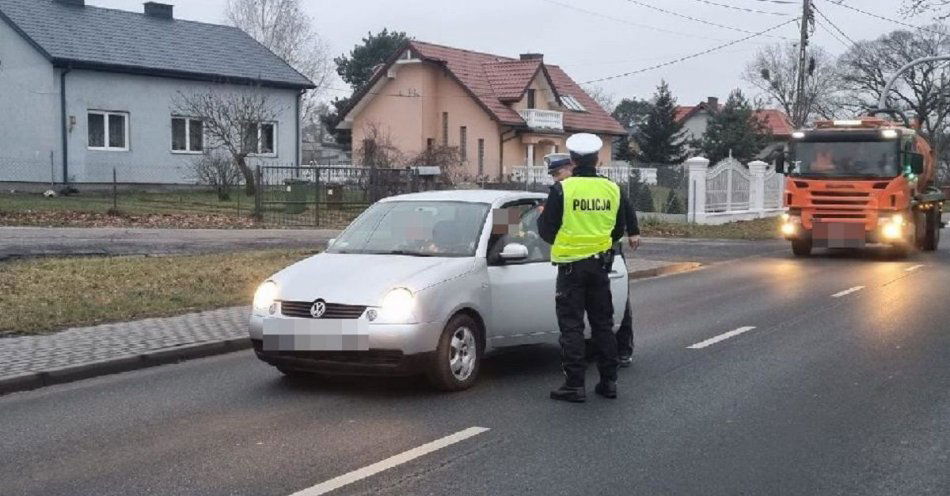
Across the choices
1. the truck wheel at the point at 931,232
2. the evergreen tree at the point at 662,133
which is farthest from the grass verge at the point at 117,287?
the evergreen tree at the point at 662,133

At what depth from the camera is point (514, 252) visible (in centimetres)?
819

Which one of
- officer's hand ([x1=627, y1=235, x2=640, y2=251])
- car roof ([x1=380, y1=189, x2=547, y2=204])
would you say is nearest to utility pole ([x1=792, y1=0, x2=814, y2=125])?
car roof ([x1=380, y1=189, x2=547, y2=204])

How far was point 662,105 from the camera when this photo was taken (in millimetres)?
61719

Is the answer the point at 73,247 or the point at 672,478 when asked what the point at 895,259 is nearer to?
the point at 73,247

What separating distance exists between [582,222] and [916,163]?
16236 mm

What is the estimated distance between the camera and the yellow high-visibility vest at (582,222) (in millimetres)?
7387

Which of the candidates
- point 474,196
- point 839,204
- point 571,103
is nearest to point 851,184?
point 839,204

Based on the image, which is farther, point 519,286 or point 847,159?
point 847,159

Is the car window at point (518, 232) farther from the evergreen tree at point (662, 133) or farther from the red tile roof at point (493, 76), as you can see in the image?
the evergreen tree at point (662, 133)

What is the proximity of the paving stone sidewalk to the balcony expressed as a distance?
38668 mm

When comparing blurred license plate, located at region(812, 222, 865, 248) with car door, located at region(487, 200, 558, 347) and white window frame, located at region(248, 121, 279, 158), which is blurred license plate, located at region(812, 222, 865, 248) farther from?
white window frame, located at region(248, 121, 279, 158)

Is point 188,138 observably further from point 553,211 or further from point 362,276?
point 553,211

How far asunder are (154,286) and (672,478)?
362 inches

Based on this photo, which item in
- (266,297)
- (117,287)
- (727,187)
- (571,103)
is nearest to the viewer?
(266,297)
